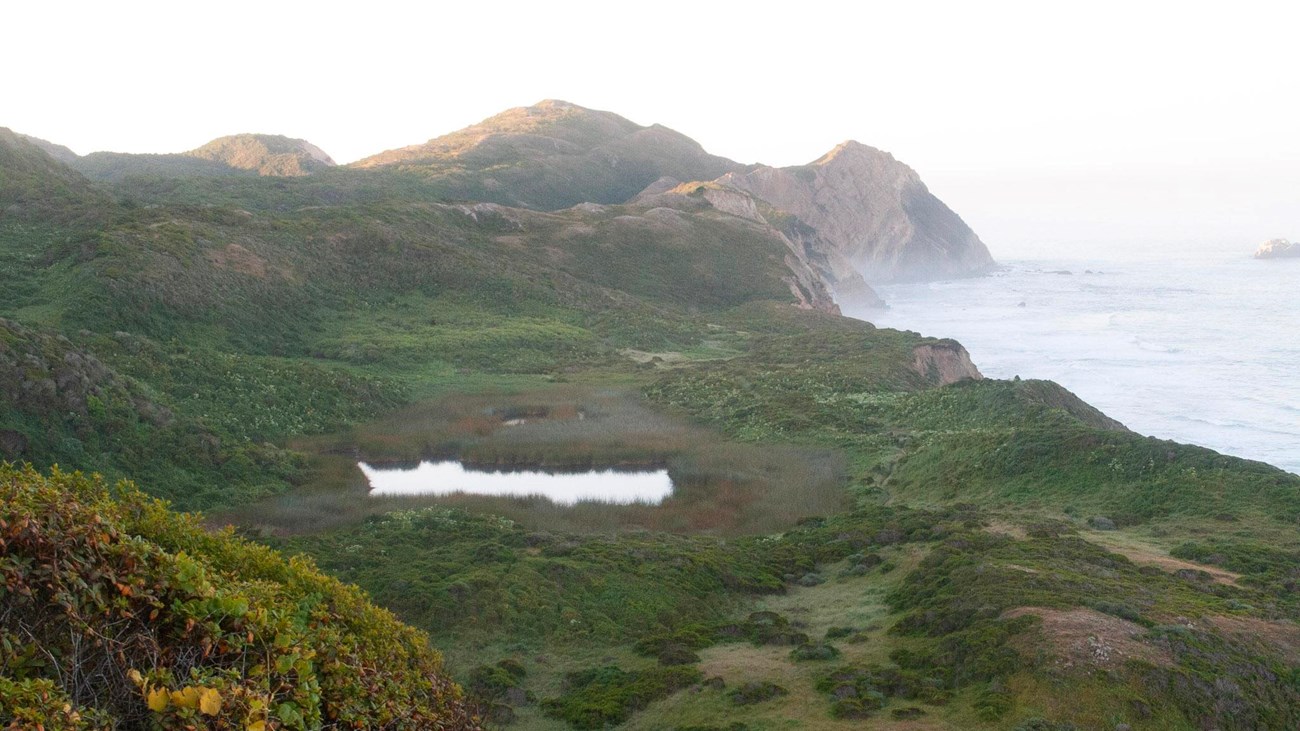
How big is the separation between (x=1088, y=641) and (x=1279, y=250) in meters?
199

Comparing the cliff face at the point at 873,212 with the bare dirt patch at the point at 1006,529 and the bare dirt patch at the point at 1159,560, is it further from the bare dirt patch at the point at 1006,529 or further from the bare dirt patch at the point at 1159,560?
the bare dirt patch at the point at 1159,560

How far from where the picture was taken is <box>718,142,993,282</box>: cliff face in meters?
151

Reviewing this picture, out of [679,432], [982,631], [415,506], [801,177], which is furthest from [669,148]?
[982,631]

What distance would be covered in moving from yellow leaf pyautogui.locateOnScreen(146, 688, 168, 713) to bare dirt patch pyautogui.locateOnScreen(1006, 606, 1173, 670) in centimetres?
1093

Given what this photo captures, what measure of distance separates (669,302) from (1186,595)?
63.8 meters

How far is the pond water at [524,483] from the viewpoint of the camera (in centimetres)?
2778

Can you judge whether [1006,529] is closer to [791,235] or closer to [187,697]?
[187,697]

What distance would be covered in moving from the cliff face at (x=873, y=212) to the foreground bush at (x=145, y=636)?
13410 centimetres

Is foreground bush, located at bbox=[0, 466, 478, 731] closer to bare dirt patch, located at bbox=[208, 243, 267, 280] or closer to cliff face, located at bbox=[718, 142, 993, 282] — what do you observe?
bare dirt patch, located at bbox=[208, 243, 267, 280]

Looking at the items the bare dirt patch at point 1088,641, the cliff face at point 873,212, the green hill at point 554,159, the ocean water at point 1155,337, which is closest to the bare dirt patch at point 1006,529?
the bare dirt patch at point 1088,641

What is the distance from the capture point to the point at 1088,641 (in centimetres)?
1311

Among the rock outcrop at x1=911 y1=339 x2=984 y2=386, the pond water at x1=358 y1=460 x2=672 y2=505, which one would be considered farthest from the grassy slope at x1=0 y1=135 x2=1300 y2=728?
the pond water at x1=358 y1=460 x2=672 y2=505

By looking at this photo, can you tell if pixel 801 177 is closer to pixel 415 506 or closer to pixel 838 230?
pixel 838 230

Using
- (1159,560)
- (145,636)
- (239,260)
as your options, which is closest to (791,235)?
(239,260)
